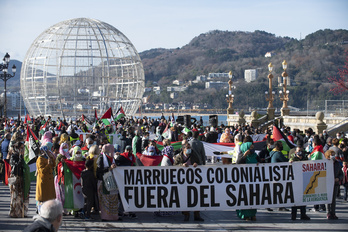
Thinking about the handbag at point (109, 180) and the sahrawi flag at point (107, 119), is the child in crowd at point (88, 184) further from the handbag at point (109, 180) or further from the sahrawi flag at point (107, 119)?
the sahrawi flag at point (107, 119)

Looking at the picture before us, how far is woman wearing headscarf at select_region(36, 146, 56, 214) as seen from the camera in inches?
378

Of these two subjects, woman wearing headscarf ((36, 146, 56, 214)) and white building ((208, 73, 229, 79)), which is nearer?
woman wearing headscarf ((36, 146, 56, 214))

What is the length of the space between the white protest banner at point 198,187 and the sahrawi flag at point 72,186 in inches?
40.1

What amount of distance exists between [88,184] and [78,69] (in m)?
27.7

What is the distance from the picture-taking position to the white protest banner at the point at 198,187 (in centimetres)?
961

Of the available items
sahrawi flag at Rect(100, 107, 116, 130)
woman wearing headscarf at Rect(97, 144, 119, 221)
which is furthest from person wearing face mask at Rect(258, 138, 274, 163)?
sahrawi flag at Rect(100, 107, 116, 130)

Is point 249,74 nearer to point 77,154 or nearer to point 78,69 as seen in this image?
point 78,69

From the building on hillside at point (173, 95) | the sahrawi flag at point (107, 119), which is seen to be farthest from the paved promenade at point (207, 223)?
the building on hillside at point (173, 95)

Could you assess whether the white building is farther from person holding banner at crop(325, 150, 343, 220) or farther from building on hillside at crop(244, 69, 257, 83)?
person holding banner at crop(325, 150, 343, 220)

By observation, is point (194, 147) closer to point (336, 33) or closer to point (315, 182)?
point (315, 182)

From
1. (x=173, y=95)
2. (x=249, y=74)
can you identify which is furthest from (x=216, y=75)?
(x=173, y=95)

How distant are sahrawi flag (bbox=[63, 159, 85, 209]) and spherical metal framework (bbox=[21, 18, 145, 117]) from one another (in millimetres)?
26690

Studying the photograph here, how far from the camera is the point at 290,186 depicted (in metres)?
9.90

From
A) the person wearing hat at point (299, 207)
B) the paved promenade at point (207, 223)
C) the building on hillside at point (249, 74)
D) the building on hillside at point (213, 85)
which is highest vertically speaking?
the building on hillside at point (249, 74)
